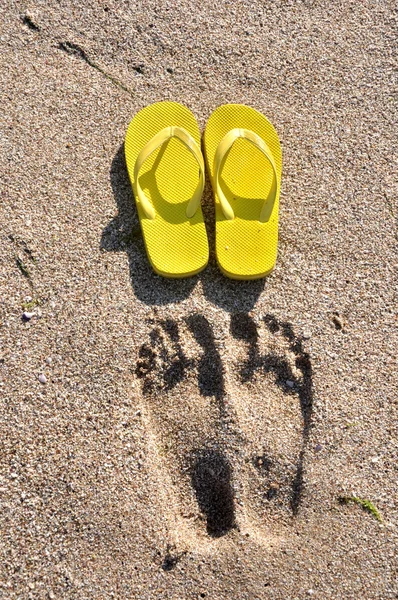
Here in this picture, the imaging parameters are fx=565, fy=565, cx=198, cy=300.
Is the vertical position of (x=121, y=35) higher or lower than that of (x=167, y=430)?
higher

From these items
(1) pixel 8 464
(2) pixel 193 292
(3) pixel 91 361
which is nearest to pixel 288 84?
(2) pixel 193 292

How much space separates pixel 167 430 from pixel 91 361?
1.12ft

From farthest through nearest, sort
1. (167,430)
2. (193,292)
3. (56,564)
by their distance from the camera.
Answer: (193,292) → (167,430) → (56,564)

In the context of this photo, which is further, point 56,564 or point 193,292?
point 193,292

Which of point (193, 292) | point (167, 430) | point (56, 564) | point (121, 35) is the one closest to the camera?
point (56, 564)

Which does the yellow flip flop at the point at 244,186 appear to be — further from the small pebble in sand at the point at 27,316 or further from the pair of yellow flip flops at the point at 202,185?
the small pebble in sand at the point at 27,316

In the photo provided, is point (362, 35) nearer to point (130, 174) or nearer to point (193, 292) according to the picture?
point (130, 174)

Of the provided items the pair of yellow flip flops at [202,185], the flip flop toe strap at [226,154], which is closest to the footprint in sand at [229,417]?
the pair of yellow flip flops at [202,185]

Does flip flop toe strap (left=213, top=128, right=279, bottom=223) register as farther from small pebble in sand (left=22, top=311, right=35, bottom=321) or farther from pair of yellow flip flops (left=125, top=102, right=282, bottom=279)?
small pebble in sand (left=22, top=311, right=35, bottom=321)

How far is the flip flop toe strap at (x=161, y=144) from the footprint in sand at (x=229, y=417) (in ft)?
1.35

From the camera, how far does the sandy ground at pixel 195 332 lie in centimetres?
179

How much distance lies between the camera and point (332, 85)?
2197 mm

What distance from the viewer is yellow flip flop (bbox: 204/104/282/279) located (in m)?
1.98

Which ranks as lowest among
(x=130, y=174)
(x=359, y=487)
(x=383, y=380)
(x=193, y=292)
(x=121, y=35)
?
(x=359, y=487)
